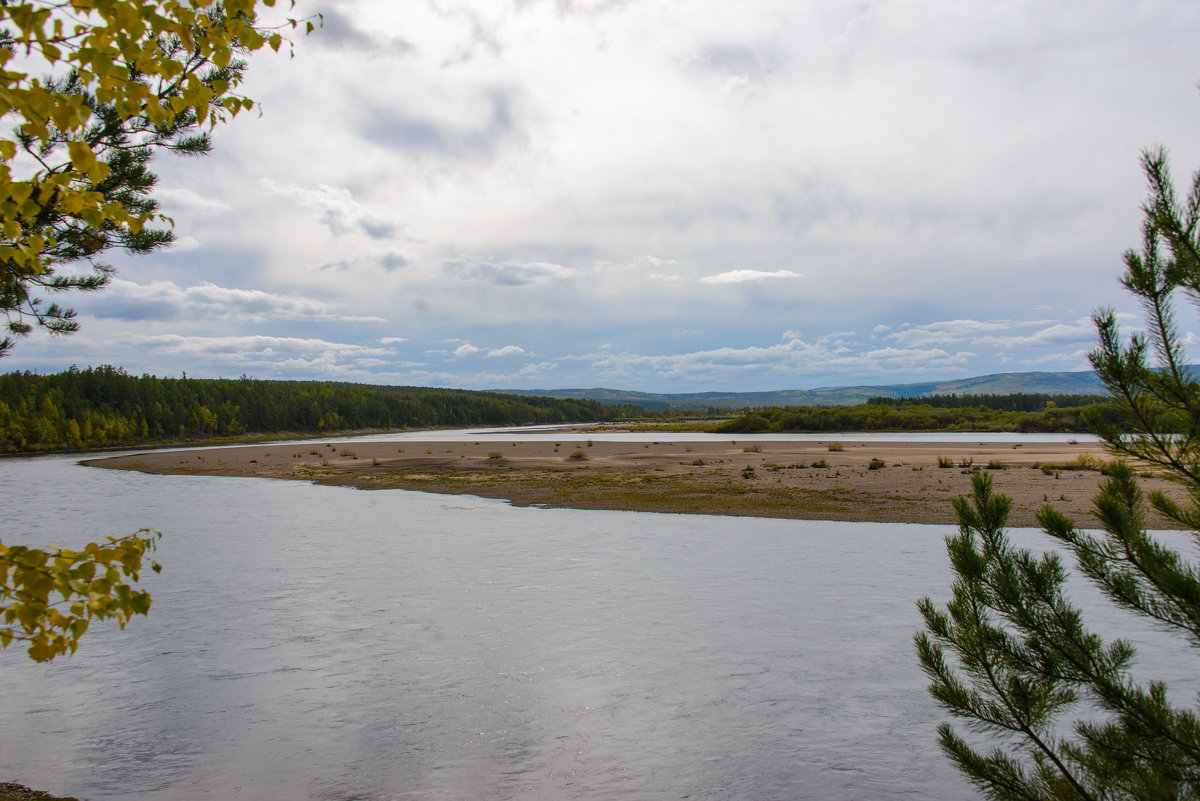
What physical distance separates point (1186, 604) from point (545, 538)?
16645 millimetres

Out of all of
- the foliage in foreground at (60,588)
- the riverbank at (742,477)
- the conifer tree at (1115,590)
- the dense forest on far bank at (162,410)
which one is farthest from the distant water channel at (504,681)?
the dense forest on far bank at (162,410)

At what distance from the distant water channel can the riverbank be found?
21.5ft

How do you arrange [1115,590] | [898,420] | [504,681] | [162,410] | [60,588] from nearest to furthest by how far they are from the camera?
[60,588]
[1115,590]
[504,681]
[898,420]
[162,410]

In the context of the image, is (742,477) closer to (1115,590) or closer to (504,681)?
(504,681)

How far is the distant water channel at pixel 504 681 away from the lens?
6.80 metres

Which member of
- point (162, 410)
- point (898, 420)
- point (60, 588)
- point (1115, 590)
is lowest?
point (898, 420)

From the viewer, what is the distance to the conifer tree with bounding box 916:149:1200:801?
361 cm

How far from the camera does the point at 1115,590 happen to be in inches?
153

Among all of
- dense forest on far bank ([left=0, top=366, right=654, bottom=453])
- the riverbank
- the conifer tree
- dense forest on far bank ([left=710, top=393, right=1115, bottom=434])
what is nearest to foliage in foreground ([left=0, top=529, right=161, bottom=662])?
the conifer tree

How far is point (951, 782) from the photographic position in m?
6.70

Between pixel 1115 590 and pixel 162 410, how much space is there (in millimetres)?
128199

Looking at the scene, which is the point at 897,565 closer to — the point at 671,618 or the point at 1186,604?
the point at 671,618

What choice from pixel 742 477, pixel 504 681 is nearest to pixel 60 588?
pixel 504 681

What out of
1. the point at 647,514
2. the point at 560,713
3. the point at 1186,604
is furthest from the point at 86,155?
the point at 647,514
